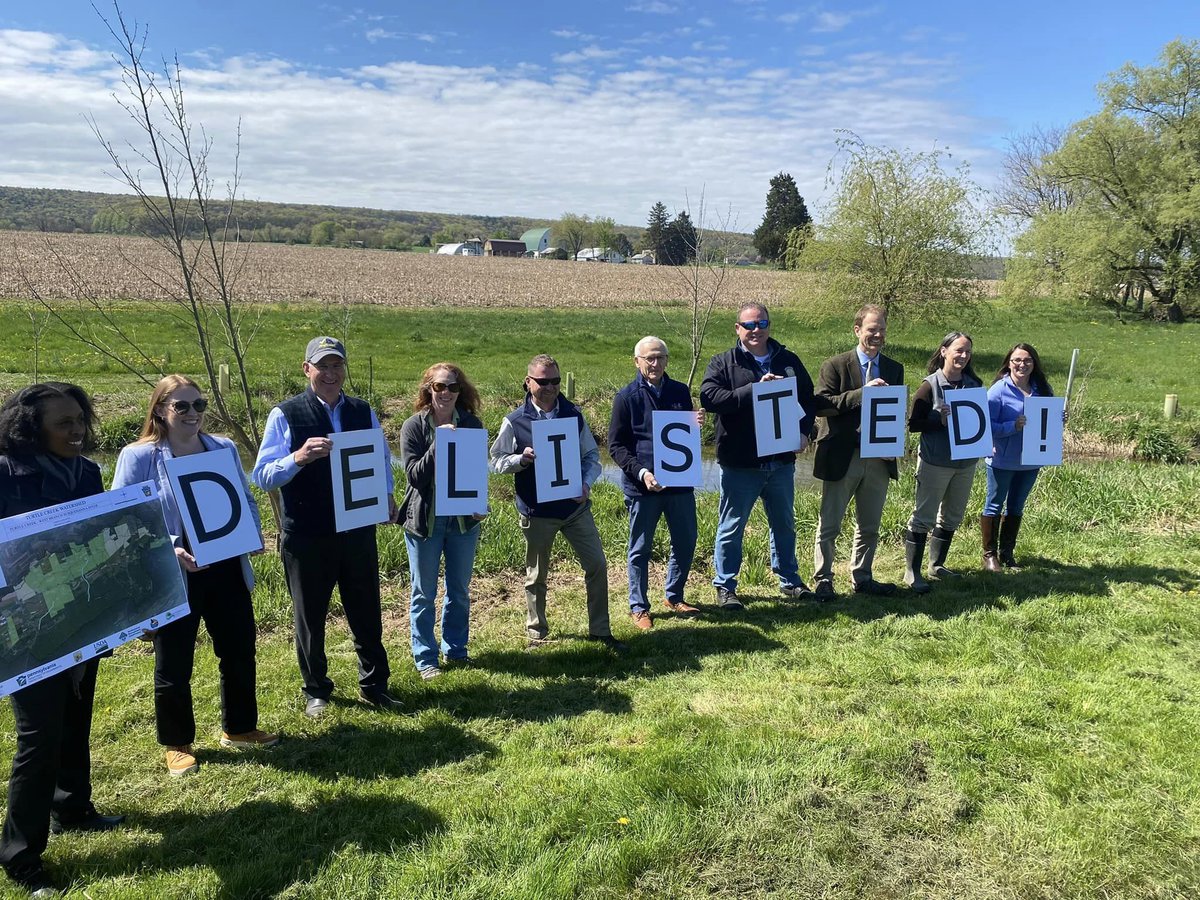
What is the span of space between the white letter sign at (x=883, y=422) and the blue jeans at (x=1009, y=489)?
5.48ft

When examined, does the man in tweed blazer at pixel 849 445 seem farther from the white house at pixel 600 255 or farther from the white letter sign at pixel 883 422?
the white house at pixel 600 255

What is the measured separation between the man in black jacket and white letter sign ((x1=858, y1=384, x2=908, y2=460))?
0.44 meters

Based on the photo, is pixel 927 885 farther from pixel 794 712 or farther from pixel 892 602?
pixel 892 602

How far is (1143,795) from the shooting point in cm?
373

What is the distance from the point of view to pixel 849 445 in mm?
6309

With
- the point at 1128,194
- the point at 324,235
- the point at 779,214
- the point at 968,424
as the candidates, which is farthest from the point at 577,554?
the point at 324,235

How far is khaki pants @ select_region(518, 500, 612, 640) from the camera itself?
220 inches

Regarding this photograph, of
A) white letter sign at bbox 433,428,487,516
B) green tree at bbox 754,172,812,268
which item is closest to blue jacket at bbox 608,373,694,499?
white letter sign at bbox 433,428,487,516

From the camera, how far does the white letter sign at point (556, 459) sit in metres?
5.34

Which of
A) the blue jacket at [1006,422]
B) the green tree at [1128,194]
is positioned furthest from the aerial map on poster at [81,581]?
the green tree at [1128,194]

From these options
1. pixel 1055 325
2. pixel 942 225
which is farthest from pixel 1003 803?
pixel 1055 325

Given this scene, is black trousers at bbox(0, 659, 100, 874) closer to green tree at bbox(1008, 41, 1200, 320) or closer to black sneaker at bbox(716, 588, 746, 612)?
black sneaker at bbox(716, 588, 746, 612)

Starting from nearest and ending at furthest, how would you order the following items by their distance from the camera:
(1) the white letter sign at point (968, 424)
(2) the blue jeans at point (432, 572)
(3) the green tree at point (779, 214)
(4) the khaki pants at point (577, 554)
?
(2) the blue jeans at point (432, 572) → (4) the khaki pants at point (577, 554) → (1) the white letter sign at point (968, 424) → (3) the green tree at point (779, 214)

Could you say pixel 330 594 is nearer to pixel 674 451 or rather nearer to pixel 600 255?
pixel 674 451
